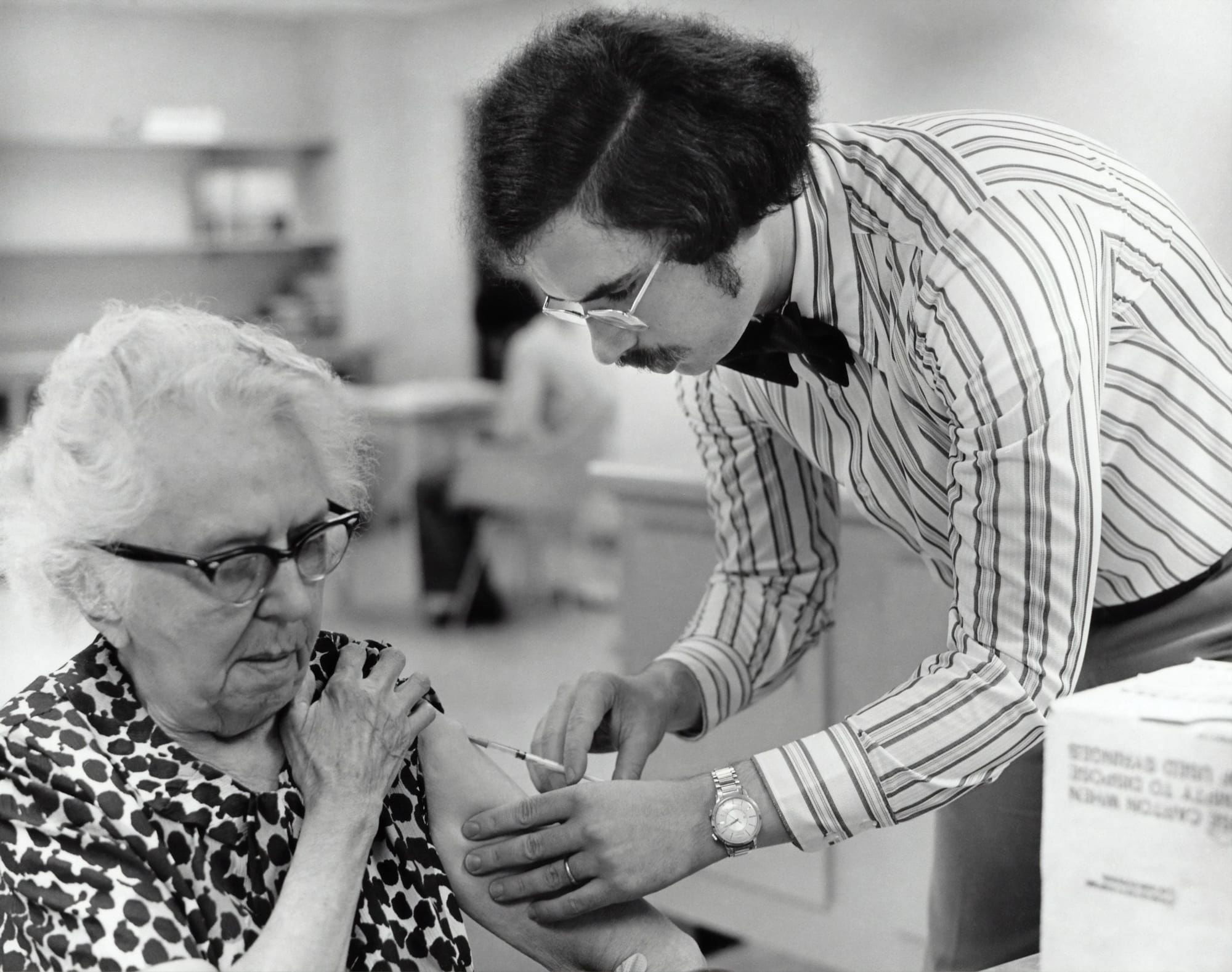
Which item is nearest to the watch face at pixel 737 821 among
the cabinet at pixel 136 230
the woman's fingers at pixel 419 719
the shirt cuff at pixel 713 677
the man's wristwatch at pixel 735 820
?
the man's wristwatch at pixel 735 820

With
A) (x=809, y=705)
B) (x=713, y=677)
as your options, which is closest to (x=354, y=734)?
(x=713, y=677)

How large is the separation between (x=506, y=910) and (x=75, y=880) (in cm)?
48

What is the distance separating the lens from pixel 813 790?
4.40 feet

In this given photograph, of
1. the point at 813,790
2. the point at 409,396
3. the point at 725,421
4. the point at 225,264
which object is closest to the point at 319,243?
the point at 225,264

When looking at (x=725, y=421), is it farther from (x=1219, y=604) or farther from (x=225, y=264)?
(x=225, y=264)

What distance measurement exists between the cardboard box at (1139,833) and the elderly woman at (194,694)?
51cm

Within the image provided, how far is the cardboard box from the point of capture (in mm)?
996

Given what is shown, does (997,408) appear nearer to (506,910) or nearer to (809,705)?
(506,910)

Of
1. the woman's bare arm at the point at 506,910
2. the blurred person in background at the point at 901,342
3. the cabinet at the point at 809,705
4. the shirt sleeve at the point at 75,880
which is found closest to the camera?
the shirt sleeve at the point at 75,880

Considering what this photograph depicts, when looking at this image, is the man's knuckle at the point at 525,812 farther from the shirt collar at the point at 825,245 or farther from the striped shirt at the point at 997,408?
the shirt collar at the point at 825,245

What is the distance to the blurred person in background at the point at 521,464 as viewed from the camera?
629 centimetres

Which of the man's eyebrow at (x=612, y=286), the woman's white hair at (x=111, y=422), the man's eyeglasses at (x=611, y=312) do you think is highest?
the man's eyebrow at (x=612, y=286)

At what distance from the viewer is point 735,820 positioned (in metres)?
1.35

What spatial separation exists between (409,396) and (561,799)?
6560 mm
